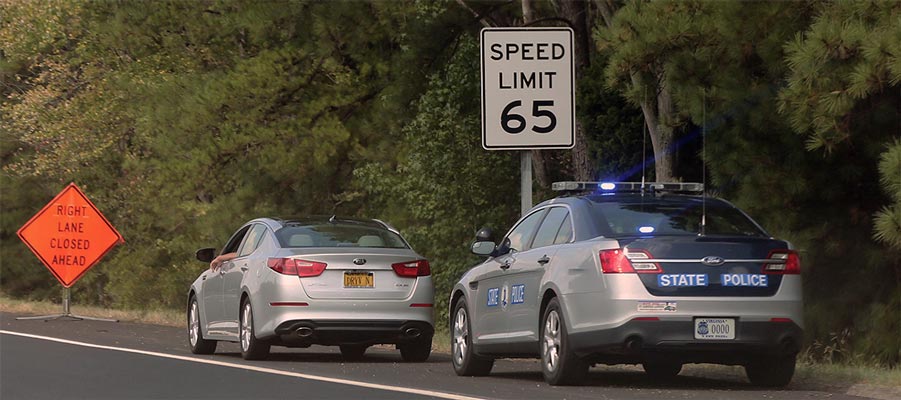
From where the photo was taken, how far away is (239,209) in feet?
121

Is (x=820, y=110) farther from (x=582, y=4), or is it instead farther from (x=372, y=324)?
(x=582, y=4)

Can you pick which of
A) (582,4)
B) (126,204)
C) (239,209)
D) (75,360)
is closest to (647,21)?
(75,360)

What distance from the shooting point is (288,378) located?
14070mm

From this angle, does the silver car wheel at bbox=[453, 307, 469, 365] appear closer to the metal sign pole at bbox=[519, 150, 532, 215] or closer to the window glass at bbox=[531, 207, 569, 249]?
the window glass at bbox=[531, 207, 569, 249]

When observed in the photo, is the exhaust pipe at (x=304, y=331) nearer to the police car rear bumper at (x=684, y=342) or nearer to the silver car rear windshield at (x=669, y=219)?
the silver car rear windshield at (x=669, y=219)

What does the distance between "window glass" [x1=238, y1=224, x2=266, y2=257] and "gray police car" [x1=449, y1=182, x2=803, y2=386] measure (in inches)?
190

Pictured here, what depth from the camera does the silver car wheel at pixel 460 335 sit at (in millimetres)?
15227

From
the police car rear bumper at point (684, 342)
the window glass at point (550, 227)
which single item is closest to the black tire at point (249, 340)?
the window glass at point (550, 227)

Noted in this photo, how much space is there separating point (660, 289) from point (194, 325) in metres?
8.02

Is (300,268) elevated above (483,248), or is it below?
below

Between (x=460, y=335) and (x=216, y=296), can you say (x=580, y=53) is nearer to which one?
(x=216, y=296)

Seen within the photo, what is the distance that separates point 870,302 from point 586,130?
19.2 feet

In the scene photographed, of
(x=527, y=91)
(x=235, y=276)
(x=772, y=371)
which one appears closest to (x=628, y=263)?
(x=772, y=371)

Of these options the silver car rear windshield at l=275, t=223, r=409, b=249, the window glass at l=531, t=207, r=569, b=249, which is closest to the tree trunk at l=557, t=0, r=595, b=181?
the silver car rear windshield at l=275, t=223, r=409, b=249
